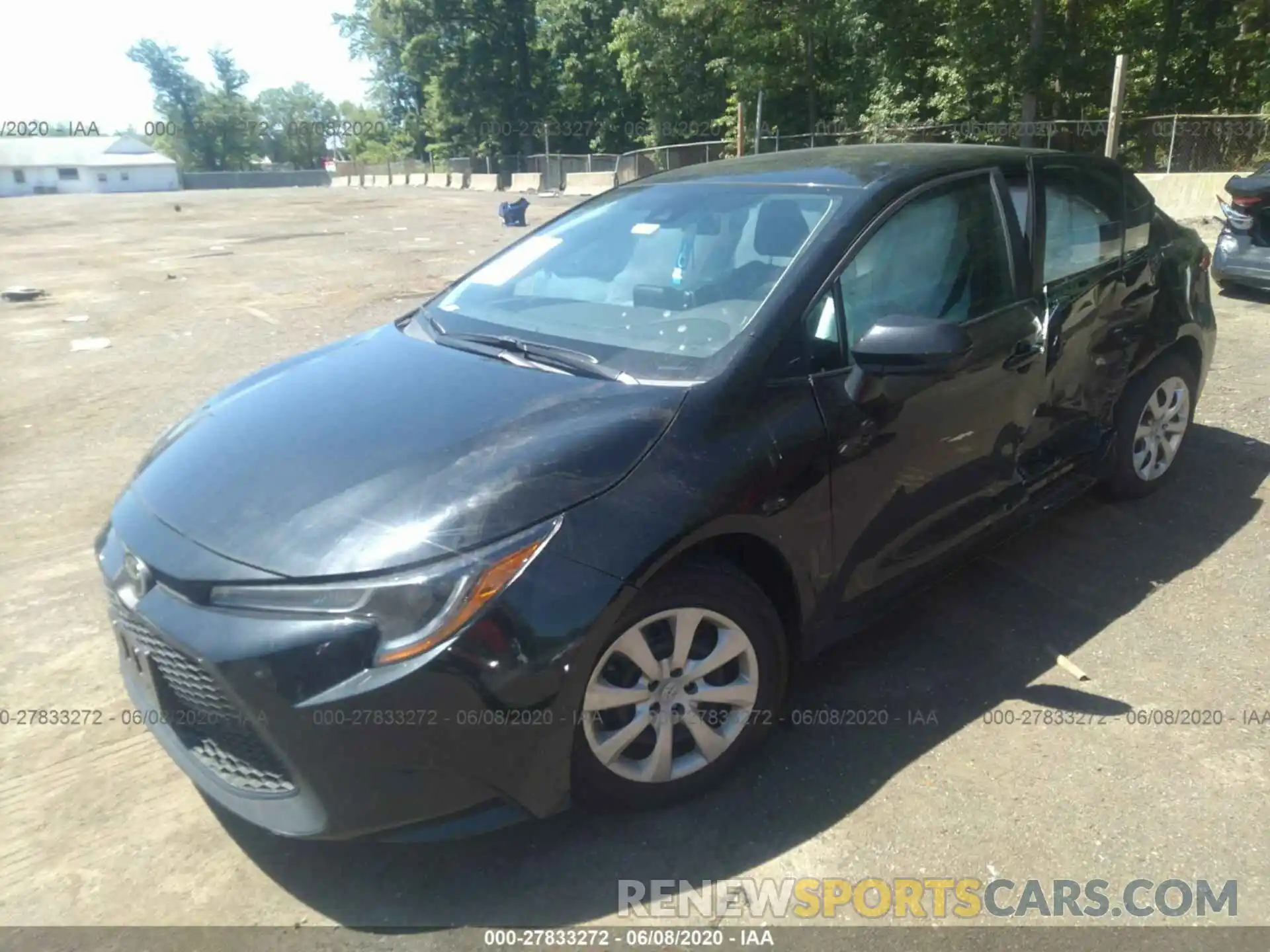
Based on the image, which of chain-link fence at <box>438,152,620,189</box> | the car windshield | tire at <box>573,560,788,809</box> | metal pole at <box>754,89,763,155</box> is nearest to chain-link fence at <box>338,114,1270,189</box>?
chain-link fence at <box>438,152,620,189</box>

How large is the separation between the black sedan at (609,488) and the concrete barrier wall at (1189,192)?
13.0 metres

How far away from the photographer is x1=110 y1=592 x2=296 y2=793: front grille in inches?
90.4

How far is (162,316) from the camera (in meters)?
10.4

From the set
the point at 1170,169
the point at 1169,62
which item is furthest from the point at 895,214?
the point at 1169,62

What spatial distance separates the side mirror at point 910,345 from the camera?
9.18 feet

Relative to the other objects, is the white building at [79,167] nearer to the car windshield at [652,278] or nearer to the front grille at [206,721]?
the car windshield at [652,278]

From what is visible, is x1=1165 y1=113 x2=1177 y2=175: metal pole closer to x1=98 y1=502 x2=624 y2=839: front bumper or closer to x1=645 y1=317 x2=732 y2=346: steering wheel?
x1=645 y1=317 x2=732 y2=346: steering wheel

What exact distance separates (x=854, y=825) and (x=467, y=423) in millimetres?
1512

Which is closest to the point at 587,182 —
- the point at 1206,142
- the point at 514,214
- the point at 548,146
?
the point at 548,146

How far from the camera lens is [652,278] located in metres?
3.36

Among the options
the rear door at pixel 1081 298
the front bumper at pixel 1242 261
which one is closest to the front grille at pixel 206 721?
the rear door at pixel 1081 298

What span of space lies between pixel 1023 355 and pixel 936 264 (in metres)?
0.50

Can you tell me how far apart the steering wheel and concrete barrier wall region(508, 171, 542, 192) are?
129 ft

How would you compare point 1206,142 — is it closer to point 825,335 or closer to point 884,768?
point 825,335
